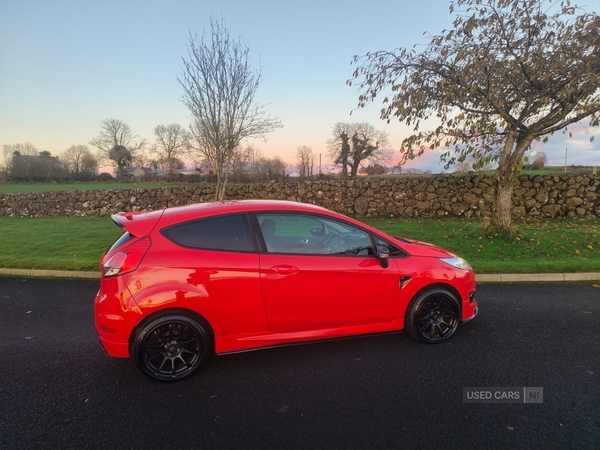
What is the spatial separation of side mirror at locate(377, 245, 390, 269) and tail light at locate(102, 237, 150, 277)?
89.6 inches

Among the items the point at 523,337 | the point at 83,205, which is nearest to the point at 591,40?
the point at 523,337

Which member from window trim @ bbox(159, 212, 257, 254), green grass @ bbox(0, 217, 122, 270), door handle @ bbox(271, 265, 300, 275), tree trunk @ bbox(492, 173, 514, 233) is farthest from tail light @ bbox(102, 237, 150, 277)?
tree trunk @ bbox(492, 173, 514, 233)

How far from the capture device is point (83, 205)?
18625 millimetres

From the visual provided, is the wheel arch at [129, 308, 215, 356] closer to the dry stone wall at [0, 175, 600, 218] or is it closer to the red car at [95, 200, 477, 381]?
the red car at [95, 200, 477, 381]

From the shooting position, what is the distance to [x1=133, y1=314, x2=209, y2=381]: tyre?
3.16 m

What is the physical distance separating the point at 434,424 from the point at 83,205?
806 inches

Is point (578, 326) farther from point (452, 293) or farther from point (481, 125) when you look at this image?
point (481, 125)

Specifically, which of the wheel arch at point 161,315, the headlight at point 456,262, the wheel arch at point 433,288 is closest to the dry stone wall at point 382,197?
the headlight at point 456,262

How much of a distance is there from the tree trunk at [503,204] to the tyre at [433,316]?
19.3 feet

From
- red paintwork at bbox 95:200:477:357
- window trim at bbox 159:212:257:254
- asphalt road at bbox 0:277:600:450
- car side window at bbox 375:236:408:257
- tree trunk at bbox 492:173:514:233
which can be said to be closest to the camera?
asphalt road at bbox 0:277:600:450

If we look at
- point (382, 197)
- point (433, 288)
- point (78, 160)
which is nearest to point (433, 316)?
point (433, 288)

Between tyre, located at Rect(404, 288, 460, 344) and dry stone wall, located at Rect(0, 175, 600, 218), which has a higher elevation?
dry stone wall, located at Rect(0, 175, 600, 218)

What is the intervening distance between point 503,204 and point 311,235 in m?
7.04

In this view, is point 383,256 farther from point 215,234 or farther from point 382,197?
point 382,197
